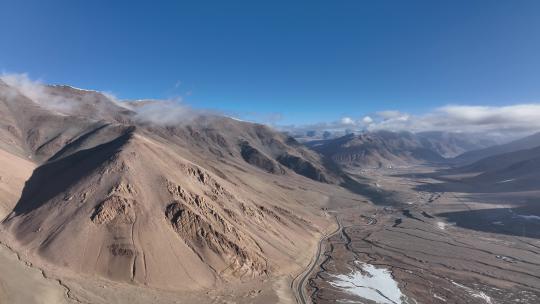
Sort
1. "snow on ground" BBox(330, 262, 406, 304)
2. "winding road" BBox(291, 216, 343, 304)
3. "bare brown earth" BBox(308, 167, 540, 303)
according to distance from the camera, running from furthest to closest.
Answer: "bare brown earth" BBox(308, 167, 540, 303) < "snow on ground" BBox(330, 262, 406, 304) < "winding road" BBox(291, 216, 343, 304)

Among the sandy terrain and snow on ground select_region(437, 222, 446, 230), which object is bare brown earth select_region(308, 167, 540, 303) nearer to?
snow on ground select_region(437, 222, 446, 230)

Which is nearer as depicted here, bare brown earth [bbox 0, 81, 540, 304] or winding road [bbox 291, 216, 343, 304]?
bare brown earth [bbox 0, 81, 540, 304]

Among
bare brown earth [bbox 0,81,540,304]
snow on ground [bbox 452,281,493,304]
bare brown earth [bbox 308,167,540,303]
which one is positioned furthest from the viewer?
bare brown earth [bbox 308,167,540,303]

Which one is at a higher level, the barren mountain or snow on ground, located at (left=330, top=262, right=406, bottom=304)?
the barren mountain

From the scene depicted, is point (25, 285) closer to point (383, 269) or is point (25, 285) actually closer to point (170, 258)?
point (170, 258)

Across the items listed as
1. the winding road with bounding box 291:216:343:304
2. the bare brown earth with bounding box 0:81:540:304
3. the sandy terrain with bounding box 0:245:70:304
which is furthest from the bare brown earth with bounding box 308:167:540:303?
the sandy terrain with bounding box 0:245:70:304

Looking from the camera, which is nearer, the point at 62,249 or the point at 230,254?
the point at 62,249

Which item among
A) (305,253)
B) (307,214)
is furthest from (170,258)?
(307,214)

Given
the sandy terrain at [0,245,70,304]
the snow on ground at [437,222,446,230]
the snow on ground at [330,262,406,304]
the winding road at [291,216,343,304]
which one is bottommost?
the snow on ground at [437,222,446,230]

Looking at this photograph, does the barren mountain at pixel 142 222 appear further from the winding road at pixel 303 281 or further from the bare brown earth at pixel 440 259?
the bare brown earth at pixel 440 259
